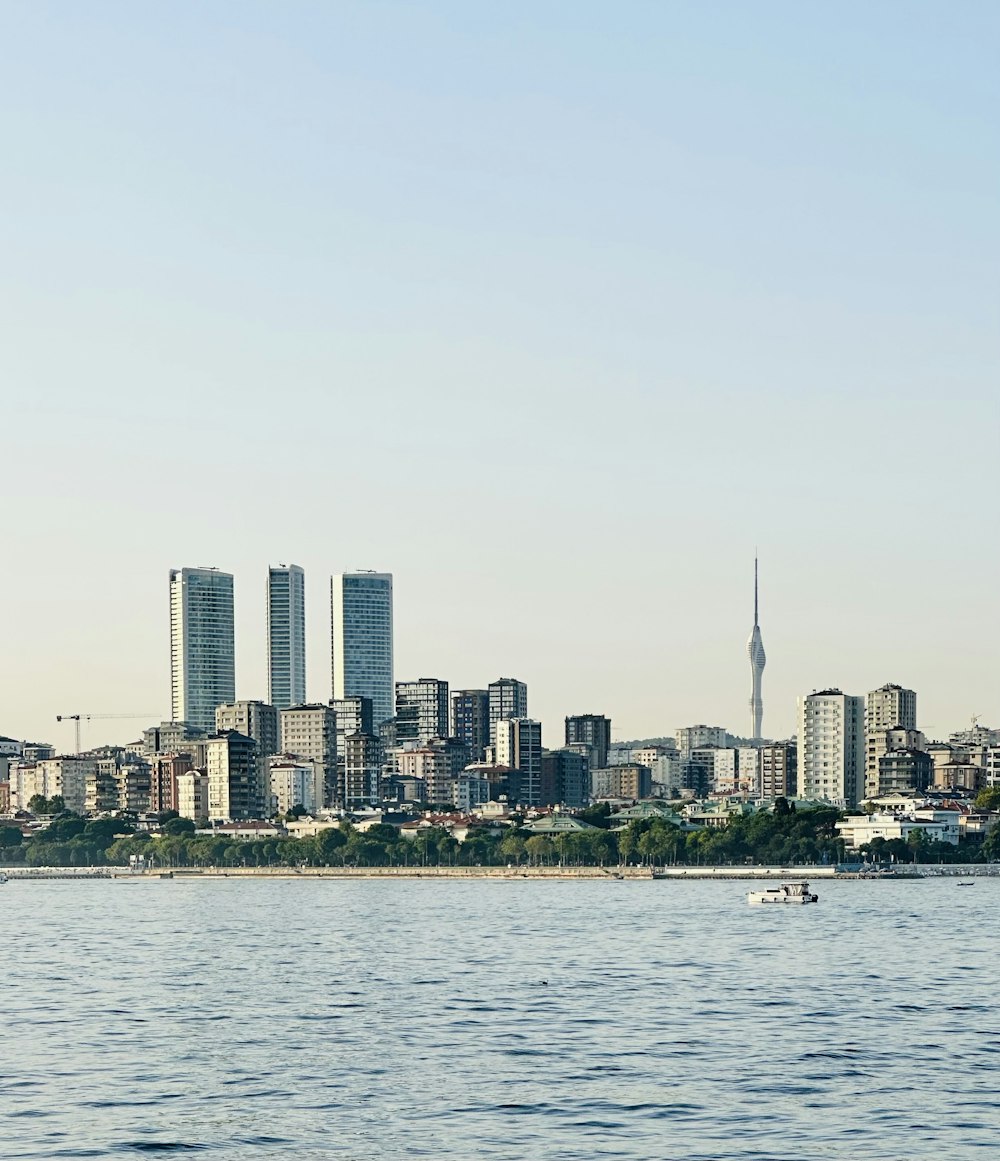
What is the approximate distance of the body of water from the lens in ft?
160

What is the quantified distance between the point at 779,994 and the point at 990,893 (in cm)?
10983

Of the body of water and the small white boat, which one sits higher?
the body of water

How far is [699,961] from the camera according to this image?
319 feet

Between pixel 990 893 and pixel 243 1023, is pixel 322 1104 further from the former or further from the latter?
pixel 990 893

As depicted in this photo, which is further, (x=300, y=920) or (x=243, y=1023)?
(x=300, y=920)

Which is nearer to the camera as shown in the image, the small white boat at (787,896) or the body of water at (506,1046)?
the body of water at (506,1046)

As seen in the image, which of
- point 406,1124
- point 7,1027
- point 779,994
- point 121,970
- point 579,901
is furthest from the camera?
point 579,901

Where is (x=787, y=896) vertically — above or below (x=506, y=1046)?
below

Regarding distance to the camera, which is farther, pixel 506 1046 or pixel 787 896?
pixel 787 896

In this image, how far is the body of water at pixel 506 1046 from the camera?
1924 inches

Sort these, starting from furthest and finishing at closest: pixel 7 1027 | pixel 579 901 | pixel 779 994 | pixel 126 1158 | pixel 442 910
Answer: pixel 579 901, pixel 442 910, pixel 779 994, pixel 7 1027, pixel 126 1158

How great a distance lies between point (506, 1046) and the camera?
63688 mm

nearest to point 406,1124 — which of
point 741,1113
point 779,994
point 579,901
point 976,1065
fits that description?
point 741,1113

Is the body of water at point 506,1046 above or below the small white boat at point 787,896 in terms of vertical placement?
above
